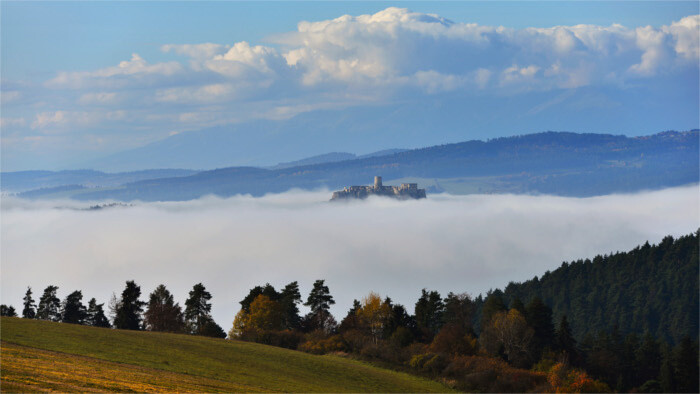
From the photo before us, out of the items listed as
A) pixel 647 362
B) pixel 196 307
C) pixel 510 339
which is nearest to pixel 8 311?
pixel 196 307

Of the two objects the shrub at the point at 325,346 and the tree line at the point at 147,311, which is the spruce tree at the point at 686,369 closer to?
the shrub at the point at 325,346

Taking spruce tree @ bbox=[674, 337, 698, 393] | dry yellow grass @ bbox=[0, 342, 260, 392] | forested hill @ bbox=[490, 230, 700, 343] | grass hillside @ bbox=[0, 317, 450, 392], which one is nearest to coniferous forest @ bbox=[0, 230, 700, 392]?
spruce tree @ bbox=[674, 337, 698, 393]

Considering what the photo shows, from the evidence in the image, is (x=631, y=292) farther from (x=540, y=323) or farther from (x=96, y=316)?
(x=96, y=316)

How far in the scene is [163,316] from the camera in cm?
10200

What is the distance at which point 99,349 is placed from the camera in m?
57.5

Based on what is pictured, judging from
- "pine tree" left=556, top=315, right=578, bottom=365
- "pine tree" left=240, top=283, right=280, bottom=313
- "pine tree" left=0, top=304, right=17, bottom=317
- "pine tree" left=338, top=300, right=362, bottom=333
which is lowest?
"pine tree" left=556, top=315, right=578, bottom=365

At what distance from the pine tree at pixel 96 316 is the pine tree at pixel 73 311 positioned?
0.80 m

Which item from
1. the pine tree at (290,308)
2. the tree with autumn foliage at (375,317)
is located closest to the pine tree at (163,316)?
the pine tree at (290,308)

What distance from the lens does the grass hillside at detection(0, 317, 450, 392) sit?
39.7m

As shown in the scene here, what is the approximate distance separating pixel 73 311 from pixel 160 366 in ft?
175

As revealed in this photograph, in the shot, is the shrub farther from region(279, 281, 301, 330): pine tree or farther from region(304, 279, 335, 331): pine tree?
region(304, 279, 335, 331): pine tree

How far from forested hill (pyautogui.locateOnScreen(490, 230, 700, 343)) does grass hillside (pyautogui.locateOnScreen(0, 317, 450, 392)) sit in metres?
86.4

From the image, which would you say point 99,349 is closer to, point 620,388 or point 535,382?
point 535,382

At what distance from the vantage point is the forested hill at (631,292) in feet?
487
